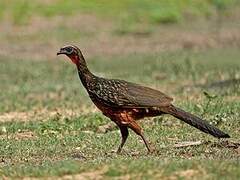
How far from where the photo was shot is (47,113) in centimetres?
1541

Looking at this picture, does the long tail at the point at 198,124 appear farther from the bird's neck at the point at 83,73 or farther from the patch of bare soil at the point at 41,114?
the patch of bare soil at the point at 41,114

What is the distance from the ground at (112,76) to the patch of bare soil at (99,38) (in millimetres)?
29

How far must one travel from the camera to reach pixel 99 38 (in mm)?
27891

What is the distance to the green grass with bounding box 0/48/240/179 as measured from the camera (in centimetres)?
909

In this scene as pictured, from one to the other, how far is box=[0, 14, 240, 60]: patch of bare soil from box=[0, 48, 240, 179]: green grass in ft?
5.15

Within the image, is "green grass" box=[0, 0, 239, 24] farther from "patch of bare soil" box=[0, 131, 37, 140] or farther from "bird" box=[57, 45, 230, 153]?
"bird" box=[57, 45, 230, 153]

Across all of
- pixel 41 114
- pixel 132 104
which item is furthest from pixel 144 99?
pixel 41 114

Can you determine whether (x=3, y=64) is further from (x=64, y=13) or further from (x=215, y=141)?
(x=215, y=141)

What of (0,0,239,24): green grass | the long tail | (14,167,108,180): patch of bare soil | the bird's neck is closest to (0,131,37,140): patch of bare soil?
the bird's neck

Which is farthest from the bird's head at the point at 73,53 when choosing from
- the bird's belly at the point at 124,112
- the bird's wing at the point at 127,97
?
the bird's belly at the point at 124,112

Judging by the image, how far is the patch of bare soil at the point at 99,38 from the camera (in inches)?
1033

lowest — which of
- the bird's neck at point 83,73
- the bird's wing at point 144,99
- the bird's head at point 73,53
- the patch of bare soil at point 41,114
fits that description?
the patch of bare soil at point 41,114

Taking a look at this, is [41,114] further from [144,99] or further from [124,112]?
[144,99]

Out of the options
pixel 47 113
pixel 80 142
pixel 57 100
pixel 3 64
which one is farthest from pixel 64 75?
pixel 80 142
